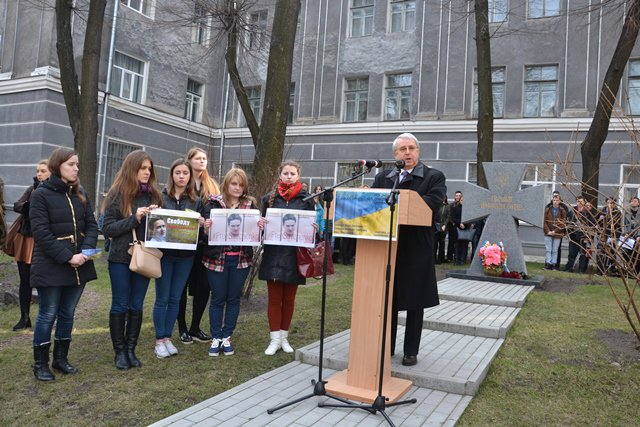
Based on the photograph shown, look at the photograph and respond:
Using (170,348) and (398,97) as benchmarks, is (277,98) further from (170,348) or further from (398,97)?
(398,97)

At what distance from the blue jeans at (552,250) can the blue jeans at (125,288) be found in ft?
38.0

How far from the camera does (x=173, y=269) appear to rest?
4.89 m

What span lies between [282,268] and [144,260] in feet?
4.20

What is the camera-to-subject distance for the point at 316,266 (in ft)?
16.4

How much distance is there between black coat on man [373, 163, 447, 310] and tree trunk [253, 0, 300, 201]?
435cm

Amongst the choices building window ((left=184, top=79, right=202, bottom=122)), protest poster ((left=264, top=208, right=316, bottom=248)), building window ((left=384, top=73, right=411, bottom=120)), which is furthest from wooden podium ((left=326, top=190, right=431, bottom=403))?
building window ((left=184, top=79, right=202, bottom=122))

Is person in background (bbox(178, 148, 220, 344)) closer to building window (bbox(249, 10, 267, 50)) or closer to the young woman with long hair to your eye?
the young woman with long hair

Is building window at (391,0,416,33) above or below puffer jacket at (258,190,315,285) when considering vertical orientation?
above

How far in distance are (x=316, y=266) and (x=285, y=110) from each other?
489cm

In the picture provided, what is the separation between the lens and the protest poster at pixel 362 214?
3732 mm

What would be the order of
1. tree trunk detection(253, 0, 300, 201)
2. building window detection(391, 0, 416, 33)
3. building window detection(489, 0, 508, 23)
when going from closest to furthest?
tree trunk detection(253, 0, 300, 201)
building window detection(489, 0, 508, 23)
building window detection(391, 0, 416, 33)

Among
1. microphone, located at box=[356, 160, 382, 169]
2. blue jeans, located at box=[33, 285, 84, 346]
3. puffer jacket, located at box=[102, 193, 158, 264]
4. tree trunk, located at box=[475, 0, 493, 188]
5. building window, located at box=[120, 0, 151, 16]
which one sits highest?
building window, located at box=[120, 0, 151, 16]

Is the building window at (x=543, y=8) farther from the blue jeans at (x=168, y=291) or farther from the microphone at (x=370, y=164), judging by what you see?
the blue jeans at (x=168, y=291)

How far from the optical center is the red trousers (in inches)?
199
